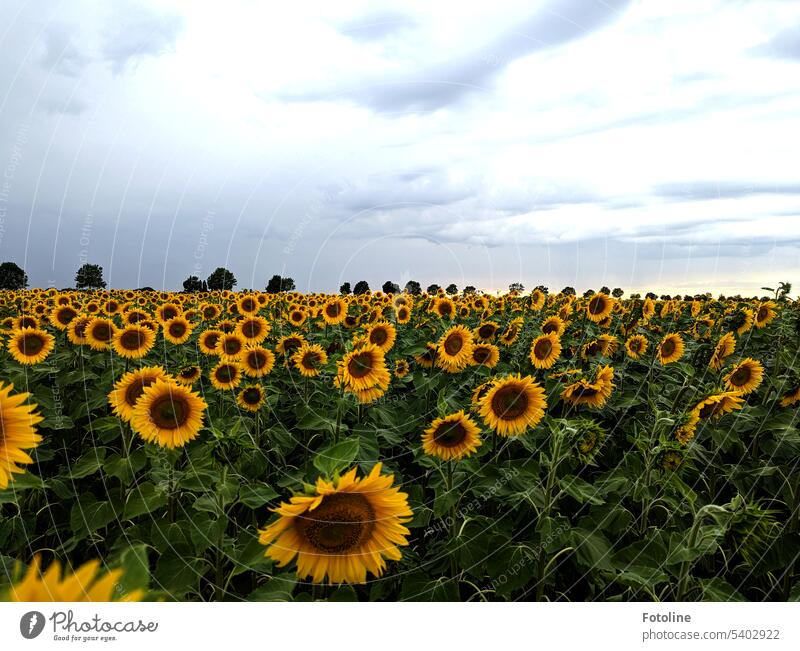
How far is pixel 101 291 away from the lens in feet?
46.9

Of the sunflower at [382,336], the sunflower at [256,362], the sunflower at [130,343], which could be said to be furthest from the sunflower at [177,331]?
the sunflower at [382,336]

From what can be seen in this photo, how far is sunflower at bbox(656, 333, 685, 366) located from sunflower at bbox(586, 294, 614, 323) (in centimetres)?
218

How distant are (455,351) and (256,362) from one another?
2.07m

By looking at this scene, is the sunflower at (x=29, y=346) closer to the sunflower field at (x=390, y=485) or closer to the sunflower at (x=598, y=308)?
the sunflower field at (x=390, y=485)

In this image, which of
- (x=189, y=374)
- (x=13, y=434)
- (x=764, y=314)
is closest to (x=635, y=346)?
(x=764, y=314)

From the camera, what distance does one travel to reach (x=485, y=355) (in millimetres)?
5191

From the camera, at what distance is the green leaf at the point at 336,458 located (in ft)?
5.55

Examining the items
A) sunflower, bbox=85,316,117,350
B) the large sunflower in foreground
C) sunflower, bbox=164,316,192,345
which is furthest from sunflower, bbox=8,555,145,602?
sunflower, bbox=164,316,192,345

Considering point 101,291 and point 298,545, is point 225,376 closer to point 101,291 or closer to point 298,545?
point 298,545

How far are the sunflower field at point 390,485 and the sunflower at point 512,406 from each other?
0.01 metres

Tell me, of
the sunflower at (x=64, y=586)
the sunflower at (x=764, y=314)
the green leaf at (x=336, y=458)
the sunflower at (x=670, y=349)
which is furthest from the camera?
the sunflower at (x=764, y=314)

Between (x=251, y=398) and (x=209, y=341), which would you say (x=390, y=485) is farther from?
(x=209, y=341)
